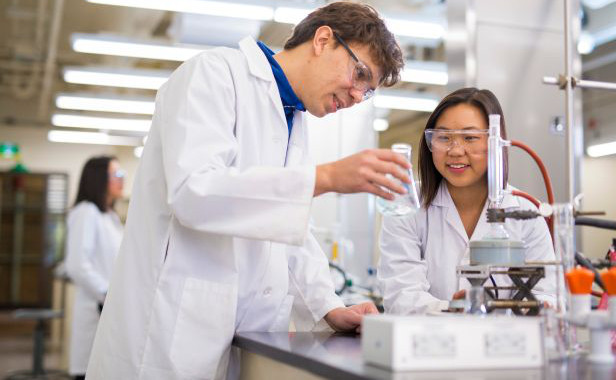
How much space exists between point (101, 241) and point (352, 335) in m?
3.12

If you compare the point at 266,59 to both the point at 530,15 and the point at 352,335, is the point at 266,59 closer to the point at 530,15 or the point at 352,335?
the point at 352,335

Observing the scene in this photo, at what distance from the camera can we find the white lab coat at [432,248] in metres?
1.82

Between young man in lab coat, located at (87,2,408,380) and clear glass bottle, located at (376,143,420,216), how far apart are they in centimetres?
6

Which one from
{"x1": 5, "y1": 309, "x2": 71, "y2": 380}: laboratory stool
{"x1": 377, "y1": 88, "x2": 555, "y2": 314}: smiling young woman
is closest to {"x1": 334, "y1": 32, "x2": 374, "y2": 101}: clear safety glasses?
{"x1": 377, "y1": 88, "x2": 555, "y2": 314}: smiling young woman

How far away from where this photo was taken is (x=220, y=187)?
1.37 meters

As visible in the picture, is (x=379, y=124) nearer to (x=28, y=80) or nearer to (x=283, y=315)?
(x=28, y=80)

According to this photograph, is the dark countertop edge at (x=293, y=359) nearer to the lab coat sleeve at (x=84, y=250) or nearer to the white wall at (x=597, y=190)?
the white wall at (x=597, y=190)

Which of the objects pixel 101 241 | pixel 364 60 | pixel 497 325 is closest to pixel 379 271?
pixel 364 60

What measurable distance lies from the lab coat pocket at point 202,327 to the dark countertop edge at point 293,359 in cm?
6

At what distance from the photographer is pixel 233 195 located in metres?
1.37

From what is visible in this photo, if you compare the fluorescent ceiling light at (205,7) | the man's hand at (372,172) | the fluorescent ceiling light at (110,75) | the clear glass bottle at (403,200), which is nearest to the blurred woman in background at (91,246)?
the fluorescent ceiling light at (205,7)

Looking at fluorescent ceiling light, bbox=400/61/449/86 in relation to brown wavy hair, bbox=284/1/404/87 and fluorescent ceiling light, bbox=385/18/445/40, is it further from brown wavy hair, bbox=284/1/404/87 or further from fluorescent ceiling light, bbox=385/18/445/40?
brown wavy hair, bbox=284/1/404/87

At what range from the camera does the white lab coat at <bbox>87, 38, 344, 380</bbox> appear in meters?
1.39

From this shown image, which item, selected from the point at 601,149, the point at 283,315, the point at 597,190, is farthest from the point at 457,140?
the point at 601,149
